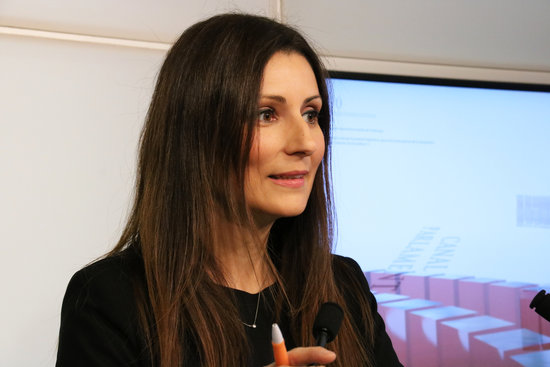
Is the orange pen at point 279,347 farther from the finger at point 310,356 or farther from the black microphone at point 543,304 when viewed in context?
the black microphone at point 543,304

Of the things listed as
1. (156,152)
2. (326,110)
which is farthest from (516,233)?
(156,152)

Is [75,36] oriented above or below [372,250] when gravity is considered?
above

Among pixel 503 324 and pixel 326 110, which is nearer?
pixel 326 110

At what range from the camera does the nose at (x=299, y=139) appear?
4.08 feet

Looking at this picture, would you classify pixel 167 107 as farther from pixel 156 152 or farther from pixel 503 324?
pixel 503 324

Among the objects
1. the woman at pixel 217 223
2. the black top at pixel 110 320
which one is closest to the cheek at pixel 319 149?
the woman at pixel 217 223

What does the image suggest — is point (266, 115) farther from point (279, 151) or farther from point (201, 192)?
point (201, 192)

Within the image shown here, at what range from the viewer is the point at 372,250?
6.99 feet

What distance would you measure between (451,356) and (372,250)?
0.47 metres

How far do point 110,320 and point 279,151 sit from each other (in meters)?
0.46

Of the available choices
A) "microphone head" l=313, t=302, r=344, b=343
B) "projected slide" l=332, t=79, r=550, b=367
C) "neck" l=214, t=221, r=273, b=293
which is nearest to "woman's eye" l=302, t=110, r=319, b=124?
"neck" l=214, t=221, r=273, b=293

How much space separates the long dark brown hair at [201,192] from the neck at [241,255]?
0.04 meters

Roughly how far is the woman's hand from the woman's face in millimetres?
427

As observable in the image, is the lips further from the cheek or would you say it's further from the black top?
the black top
